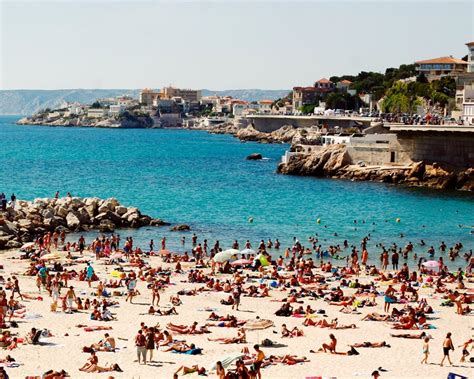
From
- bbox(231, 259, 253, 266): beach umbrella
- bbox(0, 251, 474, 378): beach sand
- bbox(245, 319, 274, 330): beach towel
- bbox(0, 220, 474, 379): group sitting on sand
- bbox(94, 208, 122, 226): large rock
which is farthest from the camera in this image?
bbox(94, 208, 122, 226): large rock

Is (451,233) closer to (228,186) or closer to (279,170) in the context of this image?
(228,186)

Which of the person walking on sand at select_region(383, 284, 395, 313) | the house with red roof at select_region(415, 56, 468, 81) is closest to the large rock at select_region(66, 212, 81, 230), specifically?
the person walking on sand at select_region(383, 284, 395, 313)

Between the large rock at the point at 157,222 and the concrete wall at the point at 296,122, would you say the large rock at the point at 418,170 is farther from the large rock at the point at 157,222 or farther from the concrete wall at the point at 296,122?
the concrete wall at the point at 296,122

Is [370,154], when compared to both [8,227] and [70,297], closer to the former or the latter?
[8,227]

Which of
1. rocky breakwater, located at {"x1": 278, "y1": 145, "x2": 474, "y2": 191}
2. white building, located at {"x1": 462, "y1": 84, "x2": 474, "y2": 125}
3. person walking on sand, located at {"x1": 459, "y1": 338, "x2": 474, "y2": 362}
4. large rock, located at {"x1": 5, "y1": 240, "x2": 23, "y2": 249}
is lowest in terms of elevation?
large rock, located at {"x1": 5, "y1": 240, "x2": 23, "y2": 249}

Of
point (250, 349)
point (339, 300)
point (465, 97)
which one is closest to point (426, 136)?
point (465, 97)

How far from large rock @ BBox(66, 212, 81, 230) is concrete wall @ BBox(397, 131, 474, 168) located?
2606 centimetres

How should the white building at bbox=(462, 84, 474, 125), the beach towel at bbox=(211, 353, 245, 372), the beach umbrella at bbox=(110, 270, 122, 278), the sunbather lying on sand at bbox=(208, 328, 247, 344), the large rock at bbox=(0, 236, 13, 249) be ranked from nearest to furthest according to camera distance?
the beach towel at bbox=(211, 353, 245, 372) → the sunbather lying on sand at bbox=(208, 328, 247, 344) → the beach umbrella at bbox=(110, 270, 122, 278) → the large rock at bbox=(0, 236, 13, 249) → the white building at bbox=(462, 84, 474, 125)

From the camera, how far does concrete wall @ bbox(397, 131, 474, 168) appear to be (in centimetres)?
5515

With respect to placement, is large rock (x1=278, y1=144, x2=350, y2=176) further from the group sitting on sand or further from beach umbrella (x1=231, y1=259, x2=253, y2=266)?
beach umbrella (x1=231, y1=259, x2=253, y2=266)

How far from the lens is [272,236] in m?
40.0

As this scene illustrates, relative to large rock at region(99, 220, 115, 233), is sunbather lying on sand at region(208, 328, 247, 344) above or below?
above

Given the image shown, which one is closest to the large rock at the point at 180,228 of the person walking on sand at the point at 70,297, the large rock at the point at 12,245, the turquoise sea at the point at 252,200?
the turquoise sea at the point at 252,200

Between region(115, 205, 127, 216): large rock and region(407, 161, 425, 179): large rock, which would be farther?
region(407, 161, 425, 179): large rock
